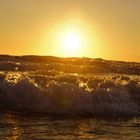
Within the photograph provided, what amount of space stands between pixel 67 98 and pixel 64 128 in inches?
159

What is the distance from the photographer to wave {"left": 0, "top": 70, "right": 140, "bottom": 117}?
17.0m

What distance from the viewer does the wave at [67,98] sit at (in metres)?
17.0

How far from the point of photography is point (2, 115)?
1550cm

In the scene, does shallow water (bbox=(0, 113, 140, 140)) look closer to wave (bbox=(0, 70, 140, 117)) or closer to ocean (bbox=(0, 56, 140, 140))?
ocean (bbox=(0, 56, 140, 140))

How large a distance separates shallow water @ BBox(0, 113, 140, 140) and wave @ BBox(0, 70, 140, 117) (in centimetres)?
115

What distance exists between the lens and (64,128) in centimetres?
1373

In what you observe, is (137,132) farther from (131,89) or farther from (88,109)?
(131,89)

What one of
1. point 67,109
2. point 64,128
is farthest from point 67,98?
point 64,128

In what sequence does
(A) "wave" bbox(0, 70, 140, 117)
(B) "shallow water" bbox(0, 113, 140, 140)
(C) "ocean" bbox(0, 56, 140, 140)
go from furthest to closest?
(A) "wave" bbox(0, 70, 140, 117), (C) "ocean" bbox(0, 56, 140, 140), (B) "shallow water" bbox(0, 113, 140, 140)

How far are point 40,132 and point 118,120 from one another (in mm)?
3806

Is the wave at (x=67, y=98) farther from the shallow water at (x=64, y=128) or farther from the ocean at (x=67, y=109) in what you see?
the shallow water at (x=64, y=128)

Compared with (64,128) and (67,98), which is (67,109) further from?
(64,128)

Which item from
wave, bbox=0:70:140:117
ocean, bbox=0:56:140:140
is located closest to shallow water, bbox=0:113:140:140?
ocean, bbox=0:56:140:140

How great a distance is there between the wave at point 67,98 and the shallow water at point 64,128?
3.79ft
